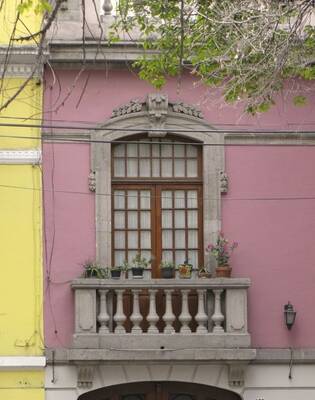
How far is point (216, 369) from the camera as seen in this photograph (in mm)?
19750

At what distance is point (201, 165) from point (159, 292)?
221 centimetres

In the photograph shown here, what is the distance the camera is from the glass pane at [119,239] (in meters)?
20.5

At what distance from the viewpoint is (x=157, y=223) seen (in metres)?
20.5

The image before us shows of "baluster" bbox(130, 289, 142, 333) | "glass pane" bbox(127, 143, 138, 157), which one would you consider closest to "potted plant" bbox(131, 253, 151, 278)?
"baluster" bbox(130, 289, 142, 333)

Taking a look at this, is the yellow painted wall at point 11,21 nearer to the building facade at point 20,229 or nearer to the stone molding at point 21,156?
the building facade at point 20,229

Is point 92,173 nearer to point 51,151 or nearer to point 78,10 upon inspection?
point 51,151

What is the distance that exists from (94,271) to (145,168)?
6.47ft

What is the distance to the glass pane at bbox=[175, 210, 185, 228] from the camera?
2056 cm

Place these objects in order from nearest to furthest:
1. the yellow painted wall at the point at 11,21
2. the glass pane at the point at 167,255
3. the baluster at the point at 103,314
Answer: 1. the baluster at the point at 103,314
2. the yellow painted wall at the point at 11,21
3. the glass pane at the point at 167,255

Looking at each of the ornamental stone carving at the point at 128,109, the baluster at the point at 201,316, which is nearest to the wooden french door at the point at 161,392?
the baluster at the point at 201,316

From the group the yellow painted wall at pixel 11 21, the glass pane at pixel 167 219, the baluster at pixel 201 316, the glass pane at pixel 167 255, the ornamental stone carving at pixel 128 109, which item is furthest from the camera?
the glass pane at pixel 167 219

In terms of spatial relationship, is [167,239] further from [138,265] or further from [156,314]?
[156,314]

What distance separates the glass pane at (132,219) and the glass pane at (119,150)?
0.93 metres

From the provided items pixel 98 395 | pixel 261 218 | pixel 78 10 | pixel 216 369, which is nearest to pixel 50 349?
pixel 98 395
